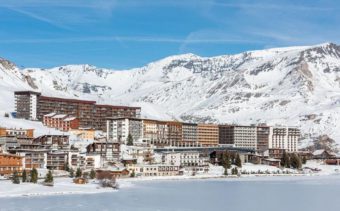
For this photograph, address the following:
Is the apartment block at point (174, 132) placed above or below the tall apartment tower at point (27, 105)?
below

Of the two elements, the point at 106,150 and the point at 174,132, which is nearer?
the point at 106,150

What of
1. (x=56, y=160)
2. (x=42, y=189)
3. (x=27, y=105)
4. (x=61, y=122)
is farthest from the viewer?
(x=27, y=105)

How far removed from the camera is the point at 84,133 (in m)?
120

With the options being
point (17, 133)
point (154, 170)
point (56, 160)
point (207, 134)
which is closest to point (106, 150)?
point (154, 170)

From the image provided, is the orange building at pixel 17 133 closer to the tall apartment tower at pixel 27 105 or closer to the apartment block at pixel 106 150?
the apartment block at pixel 106 150

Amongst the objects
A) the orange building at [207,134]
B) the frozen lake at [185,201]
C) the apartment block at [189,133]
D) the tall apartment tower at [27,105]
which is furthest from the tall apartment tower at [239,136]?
the frozen lake at [185,201]

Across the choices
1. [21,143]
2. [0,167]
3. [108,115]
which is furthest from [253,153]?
[0,167]

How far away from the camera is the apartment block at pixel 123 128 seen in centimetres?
12756

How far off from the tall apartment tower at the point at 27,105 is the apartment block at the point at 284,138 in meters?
55.1

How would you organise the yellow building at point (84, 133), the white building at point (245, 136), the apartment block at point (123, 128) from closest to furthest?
the yellow building at point (84, 133)
the apartment block at point (123, 128)
the white building at point (245, 136)

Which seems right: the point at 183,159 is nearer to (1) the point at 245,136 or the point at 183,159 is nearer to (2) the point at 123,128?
A: (2) the point at 123,128

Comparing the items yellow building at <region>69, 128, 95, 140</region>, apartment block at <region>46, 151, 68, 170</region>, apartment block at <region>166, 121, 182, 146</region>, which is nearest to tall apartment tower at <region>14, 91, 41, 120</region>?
yellow building at <region>69, 128, 95, 140</region>

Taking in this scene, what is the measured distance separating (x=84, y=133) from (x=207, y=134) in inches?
1514

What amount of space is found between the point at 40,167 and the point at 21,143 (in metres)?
12.7
